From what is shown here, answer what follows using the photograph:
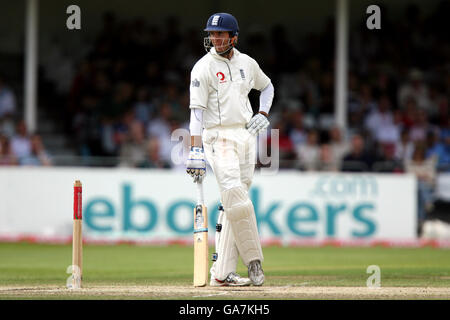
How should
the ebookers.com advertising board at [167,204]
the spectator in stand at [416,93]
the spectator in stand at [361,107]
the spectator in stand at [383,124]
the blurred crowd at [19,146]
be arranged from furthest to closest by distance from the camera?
the spectator in stand at [416,93]
the spectator in stand at [361,107]
the spectator in stand at [383,124]
the blurred crowd at [19,146]
the ebookers.com advertising board at [167,204]

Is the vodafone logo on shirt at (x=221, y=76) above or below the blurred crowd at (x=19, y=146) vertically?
above

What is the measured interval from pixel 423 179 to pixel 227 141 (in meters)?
8.56

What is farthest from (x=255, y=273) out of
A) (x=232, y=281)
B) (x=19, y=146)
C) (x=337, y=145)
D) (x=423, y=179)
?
(x=19, y=146)

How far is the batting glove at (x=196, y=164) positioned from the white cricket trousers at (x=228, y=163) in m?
0.16

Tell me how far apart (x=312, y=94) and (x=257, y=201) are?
4081mm

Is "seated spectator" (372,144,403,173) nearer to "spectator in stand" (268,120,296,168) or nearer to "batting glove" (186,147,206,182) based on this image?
"spectator in stand" (268,120,296,168)

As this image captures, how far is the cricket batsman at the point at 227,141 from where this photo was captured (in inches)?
335

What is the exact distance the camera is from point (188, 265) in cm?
1194

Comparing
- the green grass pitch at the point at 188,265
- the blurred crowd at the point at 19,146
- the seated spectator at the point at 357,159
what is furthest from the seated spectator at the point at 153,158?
the seated spectator at the point at 357,159

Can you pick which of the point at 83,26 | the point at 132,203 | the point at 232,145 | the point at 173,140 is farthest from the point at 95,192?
the point at 232,145

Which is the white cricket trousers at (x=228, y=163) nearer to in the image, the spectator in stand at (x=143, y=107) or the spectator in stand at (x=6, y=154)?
the spectator in stand at (x=6, y=154)

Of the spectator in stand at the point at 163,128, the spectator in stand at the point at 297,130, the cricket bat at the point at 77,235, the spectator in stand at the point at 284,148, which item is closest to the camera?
the cricket bat at the point at 77,235

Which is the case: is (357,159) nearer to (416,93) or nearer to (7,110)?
(416,93)
